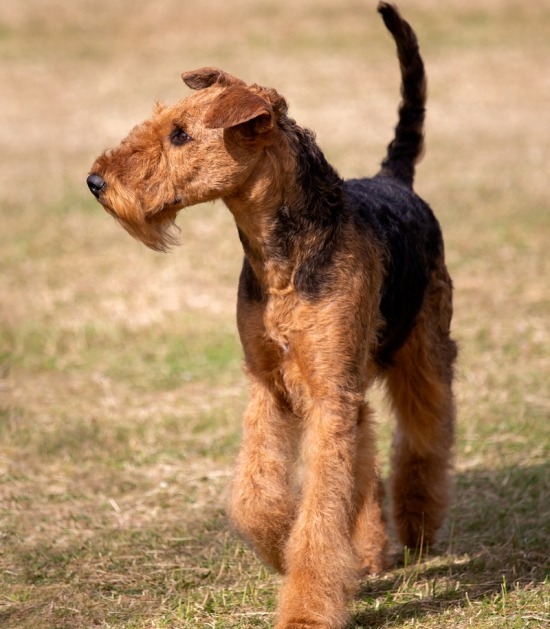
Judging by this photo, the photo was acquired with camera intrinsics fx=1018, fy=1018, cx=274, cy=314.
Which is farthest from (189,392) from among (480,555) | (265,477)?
(265,477)

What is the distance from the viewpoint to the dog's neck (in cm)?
403

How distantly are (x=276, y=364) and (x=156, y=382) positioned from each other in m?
3.56

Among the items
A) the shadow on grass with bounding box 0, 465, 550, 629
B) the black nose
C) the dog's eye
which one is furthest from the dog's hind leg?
the black nose

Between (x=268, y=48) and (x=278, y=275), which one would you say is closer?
(x=278, y=275)

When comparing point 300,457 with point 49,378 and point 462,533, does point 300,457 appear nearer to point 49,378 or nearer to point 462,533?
point 462,533

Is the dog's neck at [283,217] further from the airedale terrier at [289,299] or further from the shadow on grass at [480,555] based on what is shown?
the shadow on grass at [480,555]

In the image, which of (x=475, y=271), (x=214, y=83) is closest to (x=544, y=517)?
(x=214, y=83)

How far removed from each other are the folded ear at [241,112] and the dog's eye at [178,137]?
118 mm

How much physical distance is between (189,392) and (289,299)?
3.51m

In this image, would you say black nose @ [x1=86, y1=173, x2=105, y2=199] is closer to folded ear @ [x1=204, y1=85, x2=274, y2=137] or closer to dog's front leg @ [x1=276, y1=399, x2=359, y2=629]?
folded ear @ [x1=204, y1=85, x2=274, y2=137]

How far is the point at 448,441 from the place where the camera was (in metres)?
5.06

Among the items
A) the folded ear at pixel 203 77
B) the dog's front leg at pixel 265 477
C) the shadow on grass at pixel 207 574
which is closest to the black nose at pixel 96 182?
the folded ear at pixel 203 77

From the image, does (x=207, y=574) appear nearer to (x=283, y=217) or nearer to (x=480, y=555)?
(x=480, y=555)

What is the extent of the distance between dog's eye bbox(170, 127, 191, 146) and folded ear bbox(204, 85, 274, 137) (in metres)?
0.12
